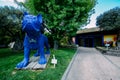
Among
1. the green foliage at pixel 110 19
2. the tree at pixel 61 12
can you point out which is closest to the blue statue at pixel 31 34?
the tree at pixel 61 12

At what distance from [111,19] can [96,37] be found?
754 centimetres

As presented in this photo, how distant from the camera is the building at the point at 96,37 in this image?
25281mm

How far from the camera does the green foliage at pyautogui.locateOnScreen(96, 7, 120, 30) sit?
71.4 ft

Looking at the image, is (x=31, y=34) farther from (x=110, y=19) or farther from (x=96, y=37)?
(x=96, y=37)

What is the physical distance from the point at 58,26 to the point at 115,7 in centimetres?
1220

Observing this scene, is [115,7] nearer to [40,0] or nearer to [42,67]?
[40,0]

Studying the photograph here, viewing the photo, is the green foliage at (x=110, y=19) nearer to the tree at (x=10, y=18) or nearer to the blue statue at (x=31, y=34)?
the tree at (x=10, y=18)

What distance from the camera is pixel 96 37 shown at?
29.5 m

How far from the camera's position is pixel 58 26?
15555 mm

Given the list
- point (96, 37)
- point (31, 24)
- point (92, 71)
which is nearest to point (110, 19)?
point (96, 37)

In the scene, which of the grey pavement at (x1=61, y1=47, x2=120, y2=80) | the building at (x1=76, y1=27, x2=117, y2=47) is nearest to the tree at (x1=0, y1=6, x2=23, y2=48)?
the grey pavement at (x1=61, y1=47, x2=120, y2=80)

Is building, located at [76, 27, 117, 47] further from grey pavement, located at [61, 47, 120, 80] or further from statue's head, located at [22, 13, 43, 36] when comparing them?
statue's head, located at [22, 13, 43, 36]

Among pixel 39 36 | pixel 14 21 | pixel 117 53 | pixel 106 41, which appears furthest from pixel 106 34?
pixel 39 36

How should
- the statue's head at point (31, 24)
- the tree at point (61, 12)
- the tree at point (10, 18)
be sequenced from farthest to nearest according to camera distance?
the tree at point (61, 12) → the tree at point (10, 18) → the statue's head at point (31, 24)
